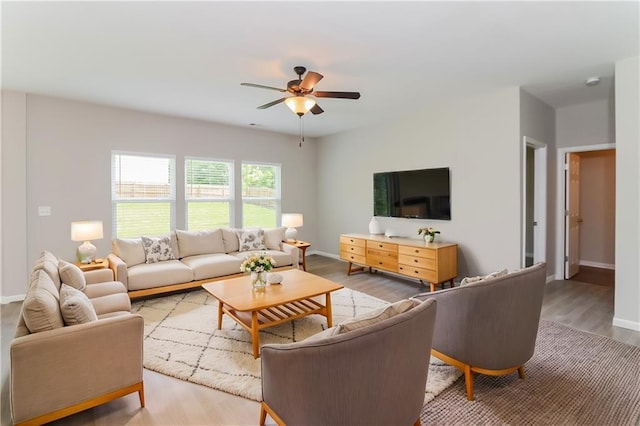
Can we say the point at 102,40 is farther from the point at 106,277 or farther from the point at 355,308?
the point at 355,308

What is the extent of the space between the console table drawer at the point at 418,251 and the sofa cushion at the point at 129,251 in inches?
145

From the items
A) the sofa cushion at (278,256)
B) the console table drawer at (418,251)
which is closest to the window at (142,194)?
the sofa cushion at (278,256)

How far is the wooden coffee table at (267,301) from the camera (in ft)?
8.78

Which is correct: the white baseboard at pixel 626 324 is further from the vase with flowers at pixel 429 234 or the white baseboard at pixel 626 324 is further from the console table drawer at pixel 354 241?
Answer: the console table drawer at pixel 354 241

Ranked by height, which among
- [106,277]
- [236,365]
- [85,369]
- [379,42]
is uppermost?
[379,42]

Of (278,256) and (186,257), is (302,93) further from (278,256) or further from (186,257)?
(186,257)

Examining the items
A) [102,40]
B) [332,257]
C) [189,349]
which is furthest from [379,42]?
[332,257]

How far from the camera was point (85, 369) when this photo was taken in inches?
70.5

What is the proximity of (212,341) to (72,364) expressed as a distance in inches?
48.7

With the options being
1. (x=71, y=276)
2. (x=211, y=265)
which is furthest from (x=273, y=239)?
(x=71, y=276)

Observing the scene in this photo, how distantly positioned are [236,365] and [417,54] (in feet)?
10.6

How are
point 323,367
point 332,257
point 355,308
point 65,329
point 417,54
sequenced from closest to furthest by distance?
point 323,367 → point 65,329 → point 417,54 → point 355,308 → point 332,257

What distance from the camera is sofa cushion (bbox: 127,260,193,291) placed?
3779 mm

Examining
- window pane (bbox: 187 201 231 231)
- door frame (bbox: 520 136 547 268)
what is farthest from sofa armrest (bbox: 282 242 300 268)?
door frame (bbox: 520 136 547 268)
